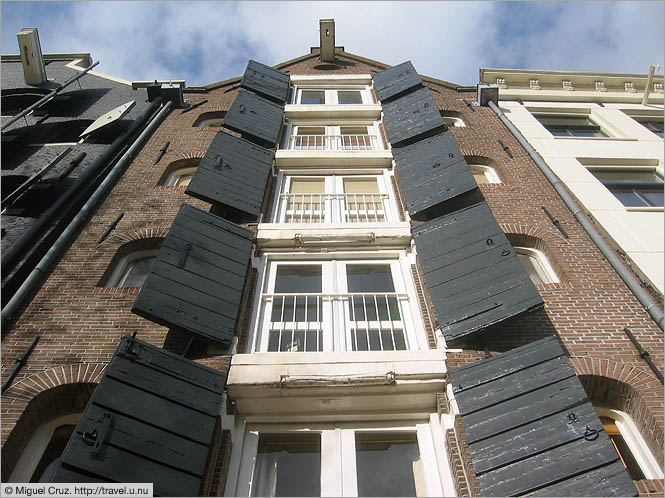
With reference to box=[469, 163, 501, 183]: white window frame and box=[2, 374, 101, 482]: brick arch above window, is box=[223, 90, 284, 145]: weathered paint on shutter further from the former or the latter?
box=[2, 374, 101, 482]: brick arch above window

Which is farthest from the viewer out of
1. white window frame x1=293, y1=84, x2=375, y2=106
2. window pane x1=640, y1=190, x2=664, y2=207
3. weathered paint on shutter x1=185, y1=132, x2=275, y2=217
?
white window frame x1=293, y1=84, x2=375, y2=106

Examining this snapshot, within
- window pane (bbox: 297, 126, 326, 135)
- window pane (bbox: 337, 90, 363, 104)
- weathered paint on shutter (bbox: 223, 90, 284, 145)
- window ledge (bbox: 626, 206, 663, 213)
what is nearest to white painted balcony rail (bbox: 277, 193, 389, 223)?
weathered paint on shutter (bbox: 223, 90, 284, 145)

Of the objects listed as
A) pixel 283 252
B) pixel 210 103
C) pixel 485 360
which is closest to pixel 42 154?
pixel 210 103

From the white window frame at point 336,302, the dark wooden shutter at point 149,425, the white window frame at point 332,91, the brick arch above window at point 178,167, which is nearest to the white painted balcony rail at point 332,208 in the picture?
the white window frame at point 336,302

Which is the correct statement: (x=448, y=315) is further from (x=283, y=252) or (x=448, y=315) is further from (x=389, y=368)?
(x=283, y=252)

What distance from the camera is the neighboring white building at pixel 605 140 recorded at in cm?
1016

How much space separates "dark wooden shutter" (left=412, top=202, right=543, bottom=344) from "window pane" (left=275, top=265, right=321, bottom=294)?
1.82 metres

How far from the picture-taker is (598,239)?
31.1ft

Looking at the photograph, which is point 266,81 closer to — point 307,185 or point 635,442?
point 307,185

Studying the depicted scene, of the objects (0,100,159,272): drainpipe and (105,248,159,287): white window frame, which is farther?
(105,248,159,287): white window frame

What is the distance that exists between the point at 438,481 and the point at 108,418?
3.73m

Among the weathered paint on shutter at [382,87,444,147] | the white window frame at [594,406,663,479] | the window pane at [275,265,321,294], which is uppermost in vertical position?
the weathered paint on shutter at [382,87,444,147]

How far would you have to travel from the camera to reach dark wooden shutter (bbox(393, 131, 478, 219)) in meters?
10.1

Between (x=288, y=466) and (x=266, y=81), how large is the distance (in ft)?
41.6
